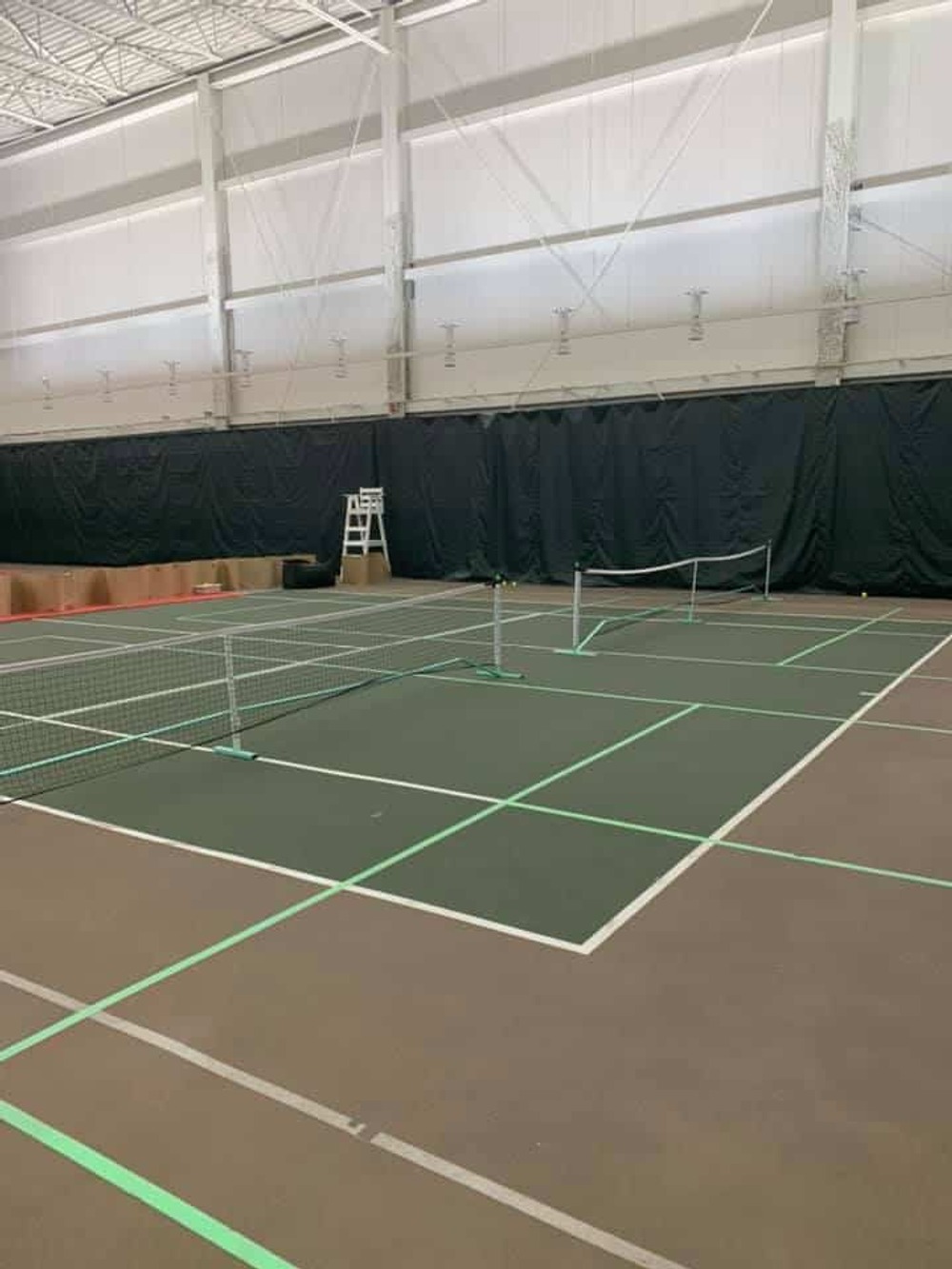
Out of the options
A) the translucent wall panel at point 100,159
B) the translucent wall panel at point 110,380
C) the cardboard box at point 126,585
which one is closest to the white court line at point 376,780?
the cardboard box at point 126,585

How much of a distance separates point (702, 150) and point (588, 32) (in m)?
2.87

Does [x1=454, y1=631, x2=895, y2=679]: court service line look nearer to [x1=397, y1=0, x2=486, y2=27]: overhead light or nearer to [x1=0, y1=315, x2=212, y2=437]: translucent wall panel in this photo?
[x1=397, y1=0, x2=486, y2=27]: overhead light

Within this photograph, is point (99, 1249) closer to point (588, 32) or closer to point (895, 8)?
point (895, 8)

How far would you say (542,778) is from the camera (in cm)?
509

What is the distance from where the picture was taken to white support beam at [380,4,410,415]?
1727 cm

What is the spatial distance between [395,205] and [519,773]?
15.2 m

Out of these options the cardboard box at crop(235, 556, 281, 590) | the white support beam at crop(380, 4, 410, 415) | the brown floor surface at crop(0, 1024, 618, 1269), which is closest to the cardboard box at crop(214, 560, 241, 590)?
the cardboard box at crop(235, 556, 281, 590)

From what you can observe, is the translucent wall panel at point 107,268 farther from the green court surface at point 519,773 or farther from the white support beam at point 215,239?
the green court surface at point 519,773

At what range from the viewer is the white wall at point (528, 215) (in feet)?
45.8

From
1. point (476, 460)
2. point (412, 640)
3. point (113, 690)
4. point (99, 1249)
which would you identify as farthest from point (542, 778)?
point (476, 460)

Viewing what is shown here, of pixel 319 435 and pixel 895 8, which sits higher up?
pixel 895 8

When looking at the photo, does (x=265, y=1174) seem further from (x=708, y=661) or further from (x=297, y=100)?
(x=297, y=100)

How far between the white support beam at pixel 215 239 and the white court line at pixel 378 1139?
18.9 m

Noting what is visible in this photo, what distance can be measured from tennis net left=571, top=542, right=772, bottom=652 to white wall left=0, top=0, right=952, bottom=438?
2904mm
